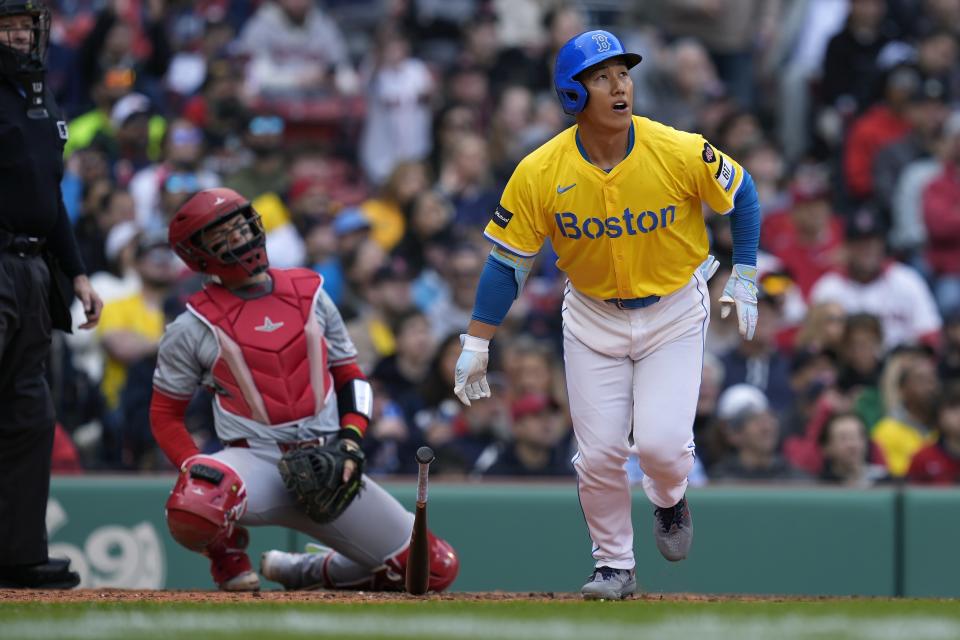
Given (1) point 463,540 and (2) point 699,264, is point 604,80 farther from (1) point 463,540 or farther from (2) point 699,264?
(1) point 463,540

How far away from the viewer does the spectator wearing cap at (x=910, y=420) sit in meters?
10.2

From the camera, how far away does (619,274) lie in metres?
6.76

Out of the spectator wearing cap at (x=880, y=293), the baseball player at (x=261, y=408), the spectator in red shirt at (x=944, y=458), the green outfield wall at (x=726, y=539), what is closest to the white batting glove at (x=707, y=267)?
the baseball player at (x=261, y=408)

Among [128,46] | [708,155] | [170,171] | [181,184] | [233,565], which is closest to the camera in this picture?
[708,155]

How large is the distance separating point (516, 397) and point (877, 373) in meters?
2.38

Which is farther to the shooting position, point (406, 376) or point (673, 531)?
point (406, 376)

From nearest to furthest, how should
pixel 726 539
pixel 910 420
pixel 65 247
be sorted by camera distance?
1. pixel 65 247
2. pixel 726 539
3. pixel 910 420

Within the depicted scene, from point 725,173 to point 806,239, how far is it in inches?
226

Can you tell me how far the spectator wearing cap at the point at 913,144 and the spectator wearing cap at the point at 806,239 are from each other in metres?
0.74

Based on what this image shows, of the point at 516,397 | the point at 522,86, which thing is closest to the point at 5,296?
the point at 516,397

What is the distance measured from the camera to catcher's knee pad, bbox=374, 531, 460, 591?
7.45 m

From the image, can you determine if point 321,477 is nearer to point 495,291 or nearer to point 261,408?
point 261,408

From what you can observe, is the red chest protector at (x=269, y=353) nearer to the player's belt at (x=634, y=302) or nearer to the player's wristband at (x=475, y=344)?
the player's wristband at (x=475, y=344)

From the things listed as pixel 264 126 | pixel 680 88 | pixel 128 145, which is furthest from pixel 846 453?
pixel 128 145
